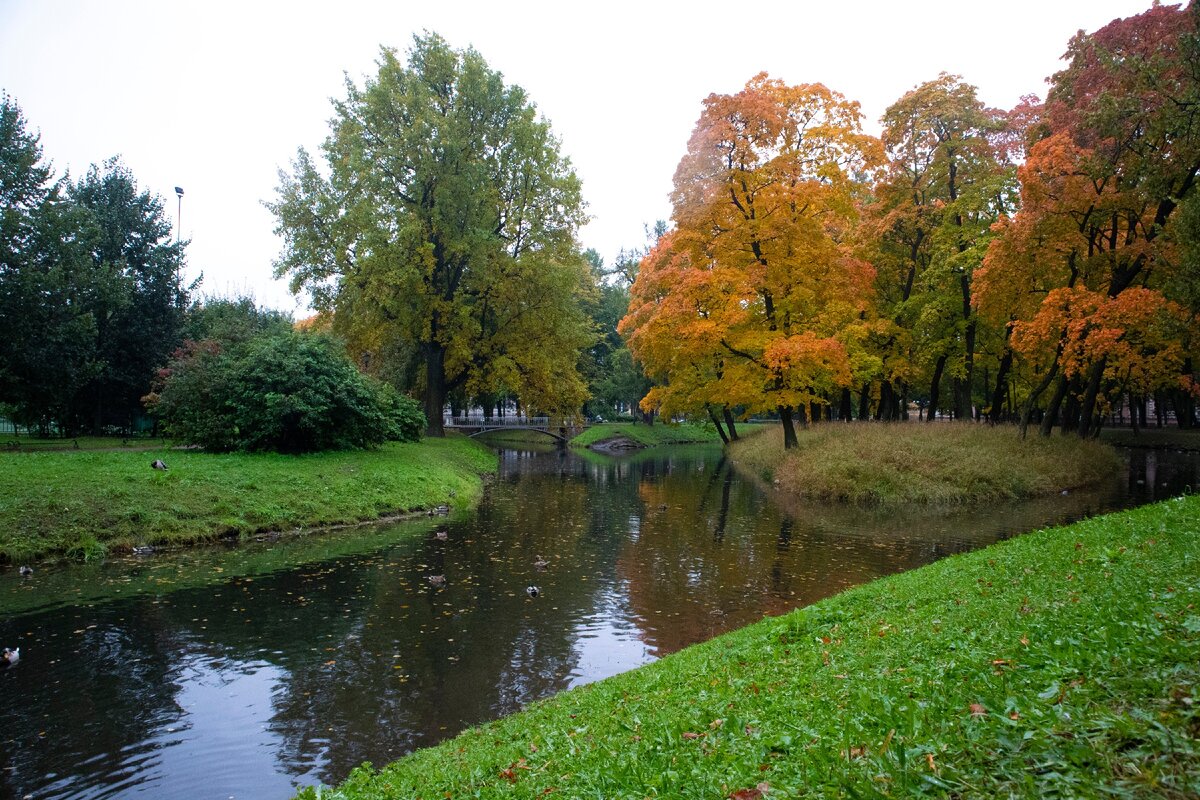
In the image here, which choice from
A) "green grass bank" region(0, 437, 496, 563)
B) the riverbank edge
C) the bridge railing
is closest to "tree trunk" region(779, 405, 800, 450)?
"green grass bank" region(0, 437, 496, 563)

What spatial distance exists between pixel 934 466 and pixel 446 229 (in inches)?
904

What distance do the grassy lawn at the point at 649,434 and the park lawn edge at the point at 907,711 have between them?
4995 centimetres

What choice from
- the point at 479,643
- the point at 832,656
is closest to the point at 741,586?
the point at 479,643

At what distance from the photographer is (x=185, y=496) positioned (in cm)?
1747

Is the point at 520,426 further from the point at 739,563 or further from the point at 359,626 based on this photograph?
the point at 359,626

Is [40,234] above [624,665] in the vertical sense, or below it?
above

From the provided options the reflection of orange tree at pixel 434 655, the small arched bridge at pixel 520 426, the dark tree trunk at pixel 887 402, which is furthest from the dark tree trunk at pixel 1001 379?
the small arched bridge at pixel 520 426

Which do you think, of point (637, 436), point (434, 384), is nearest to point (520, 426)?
point (637, 436)

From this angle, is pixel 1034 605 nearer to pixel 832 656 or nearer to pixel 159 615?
pixel 832 656

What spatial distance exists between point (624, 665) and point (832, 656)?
3.33 meters

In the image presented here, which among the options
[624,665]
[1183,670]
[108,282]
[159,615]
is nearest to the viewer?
[1183,670]

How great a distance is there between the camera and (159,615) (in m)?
11.3

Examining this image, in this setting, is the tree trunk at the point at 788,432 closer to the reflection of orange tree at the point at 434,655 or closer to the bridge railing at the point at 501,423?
the reflection of orange tree at the point at 434,655

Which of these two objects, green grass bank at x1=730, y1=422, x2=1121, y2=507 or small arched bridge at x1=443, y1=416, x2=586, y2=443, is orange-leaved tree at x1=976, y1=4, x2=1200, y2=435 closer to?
green grass bank at x1=730, y1=422, x2=1121, y2=507
